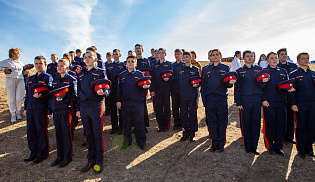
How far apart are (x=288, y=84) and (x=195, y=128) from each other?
8.12ft

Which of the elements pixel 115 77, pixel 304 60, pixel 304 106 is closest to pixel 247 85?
pixel 304 106

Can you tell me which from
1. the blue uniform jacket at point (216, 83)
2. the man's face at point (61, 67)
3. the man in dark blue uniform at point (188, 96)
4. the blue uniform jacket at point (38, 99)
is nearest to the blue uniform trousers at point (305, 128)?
the blue uniform jacket at point (216, 83)

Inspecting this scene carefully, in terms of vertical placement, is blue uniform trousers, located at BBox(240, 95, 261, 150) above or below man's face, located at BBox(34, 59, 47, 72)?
below

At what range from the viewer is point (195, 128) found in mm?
5051

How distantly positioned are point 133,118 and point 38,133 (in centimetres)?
228

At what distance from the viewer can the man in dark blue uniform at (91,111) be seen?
12.1 feet

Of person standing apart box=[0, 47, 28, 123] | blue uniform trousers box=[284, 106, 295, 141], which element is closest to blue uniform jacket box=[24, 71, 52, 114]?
person standing apart box=[0, 47, 28, 123]

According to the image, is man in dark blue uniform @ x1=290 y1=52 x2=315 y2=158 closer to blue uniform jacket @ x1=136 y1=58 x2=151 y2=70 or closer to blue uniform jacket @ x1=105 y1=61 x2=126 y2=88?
blue uniform jacket @ x1=136 y1=58 x2=151 y2=70

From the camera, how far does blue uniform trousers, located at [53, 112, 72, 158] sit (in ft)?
12.9

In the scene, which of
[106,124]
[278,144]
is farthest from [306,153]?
[106,124]

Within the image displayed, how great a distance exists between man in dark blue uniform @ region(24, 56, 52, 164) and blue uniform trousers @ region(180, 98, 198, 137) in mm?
3517

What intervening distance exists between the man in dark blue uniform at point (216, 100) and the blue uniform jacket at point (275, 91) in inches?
39.1

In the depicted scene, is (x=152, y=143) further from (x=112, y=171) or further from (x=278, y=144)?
(x=278, y=144)

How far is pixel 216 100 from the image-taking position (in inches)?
171
